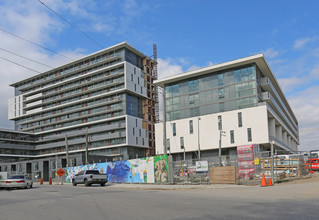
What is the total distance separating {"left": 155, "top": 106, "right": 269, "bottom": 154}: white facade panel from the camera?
6026 cm

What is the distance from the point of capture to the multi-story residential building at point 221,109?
61.7 m

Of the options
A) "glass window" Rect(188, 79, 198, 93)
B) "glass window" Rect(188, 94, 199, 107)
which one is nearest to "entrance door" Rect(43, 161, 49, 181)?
"glass window" Rect(188, 94, 199, 107)

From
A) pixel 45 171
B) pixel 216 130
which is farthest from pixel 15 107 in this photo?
pixel 216 130

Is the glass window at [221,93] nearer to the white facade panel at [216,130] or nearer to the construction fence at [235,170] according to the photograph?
the white facade panel at [216,130]

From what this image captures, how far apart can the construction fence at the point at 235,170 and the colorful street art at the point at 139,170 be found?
1393mm

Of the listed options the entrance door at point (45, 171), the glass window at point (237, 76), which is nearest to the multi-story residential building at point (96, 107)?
the entrance door at point (45, 171)

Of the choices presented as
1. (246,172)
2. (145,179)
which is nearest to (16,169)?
(145,179)

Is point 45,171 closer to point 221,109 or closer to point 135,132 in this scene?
point 135,132

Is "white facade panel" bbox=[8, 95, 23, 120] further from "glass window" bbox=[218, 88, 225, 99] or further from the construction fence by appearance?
the construction fence

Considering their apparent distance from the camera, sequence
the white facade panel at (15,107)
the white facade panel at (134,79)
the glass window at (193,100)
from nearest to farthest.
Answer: the glass window at (193,100), the white facade panel at (134,79), the white facade panel at (15,107)

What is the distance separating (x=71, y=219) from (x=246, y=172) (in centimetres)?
1851

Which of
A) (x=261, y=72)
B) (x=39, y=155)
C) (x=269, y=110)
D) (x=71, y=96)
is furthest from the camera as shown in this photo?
(x=39, y=155)

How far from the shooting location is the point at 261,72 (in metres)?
67.8

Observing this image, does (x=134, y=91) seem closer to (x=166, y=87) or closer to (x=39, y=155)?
(x=166, y=87)
